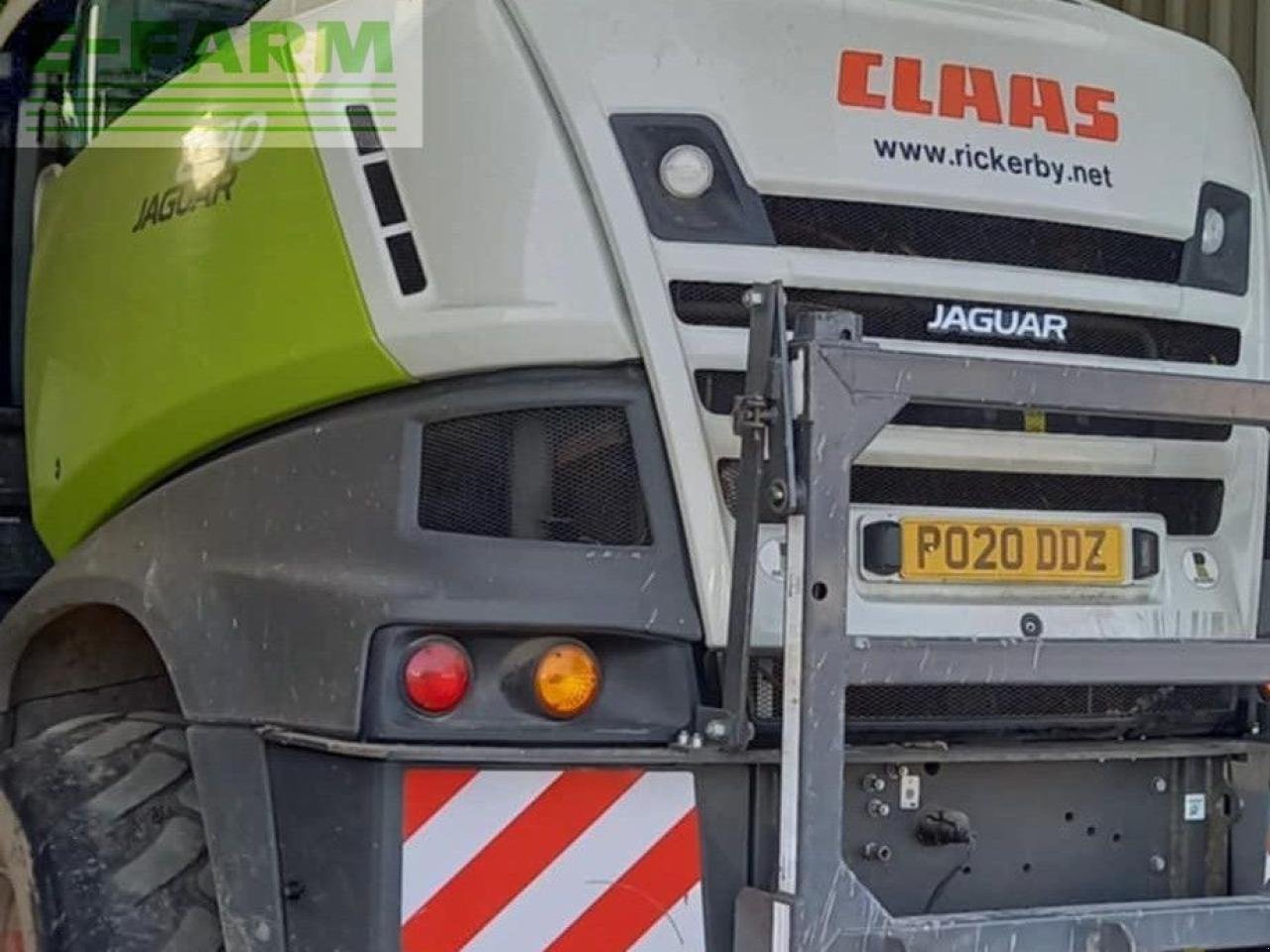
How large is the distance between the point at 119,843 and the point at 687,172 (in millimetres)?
1489

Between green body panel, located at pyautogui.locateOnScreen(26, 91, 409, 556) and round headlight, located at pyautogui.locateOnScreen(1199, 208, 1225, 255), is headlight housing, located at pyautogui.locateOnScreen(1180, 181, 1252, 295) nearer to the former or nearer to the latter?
round headlight, located at pyautogui.locateOnScreen(1199, 208, 1225, 255)

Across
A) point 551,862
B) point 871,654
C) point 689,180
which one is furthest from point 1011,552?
point 551,862

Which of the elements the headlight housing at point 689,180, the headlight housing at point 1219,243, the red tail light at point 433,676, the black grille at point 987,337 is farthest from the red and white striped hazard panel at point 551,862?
the headlight housing at point 1219,243

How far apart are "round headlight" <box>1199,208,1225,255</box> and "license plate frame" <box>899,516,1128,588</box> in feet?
2.04

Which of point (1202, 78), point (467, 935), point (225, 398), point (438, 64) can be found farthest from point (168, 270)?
point (1202, 78)

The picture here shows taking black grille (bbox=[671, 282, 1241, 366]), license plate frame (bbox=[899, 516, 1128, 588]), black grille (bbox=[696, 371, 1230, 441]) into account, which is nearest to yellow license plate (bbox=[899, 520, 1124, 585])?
license plate frame (bbox=[899, 516, 1128, 588])

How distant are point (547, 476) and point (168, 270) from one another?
0.95 metres

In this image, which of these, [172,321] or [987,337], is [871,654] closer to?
[987,337]

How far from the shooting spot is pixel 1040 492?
10.5 ft

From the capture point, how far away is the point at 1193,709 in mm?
3350

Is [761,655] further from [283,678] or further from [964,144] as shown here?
[964,144]

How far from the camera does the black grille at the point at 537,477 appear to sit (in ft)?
9.10

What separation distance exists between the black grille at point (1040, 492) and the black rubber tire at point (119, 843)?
1111 millimetres

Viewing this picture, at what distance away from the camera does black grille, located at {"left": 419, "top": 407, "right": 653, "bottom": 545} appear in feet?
9.10
